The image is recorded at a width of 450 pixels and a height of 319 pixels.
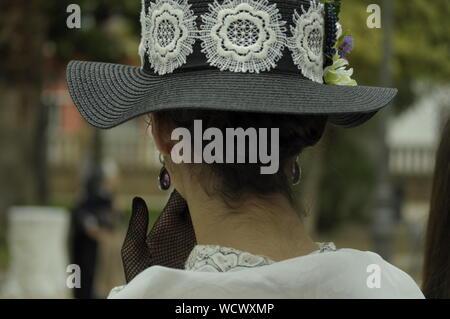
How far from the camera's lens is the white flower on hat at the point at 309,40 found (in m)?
2.17

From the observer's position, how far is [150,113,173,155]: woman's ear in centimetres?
206

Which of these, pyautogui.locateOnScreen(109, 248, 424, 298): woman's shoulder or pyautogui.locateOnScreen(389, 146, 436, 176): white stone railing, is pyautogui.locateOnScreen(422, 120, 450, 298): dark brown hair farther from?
pyautogui.locateOnScreen(389, 146, 436, 176): white stone railing

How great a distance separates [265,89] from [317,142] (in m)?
0.16

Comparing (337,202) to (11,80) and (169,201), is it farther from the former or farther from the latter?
(169,201)

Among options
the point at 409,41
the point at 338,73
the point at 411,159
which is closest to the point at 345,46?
the point at 338,73

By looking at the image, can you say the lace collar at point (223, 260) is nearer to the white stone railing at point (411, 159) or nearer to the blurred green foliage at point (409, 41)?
the blurred green foliage at point (409, 41)

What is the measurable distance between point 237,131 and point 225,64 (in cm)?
19

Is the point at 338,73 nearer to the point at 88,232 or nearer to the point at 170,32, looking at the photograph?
the point at 170,32

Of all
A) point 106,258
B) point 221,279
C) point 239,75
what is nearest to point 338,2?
point 239,75

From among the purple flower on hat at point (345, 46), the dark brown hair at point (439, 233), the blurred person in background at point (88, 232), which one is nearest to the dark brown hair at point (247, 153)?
the purple flower on hat at point (345, 46)

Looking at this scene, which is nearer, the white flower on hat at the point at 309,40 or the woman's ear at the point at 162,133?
the woman's ear at the point at 162,133

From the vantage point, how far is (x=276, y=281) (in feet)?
6.23

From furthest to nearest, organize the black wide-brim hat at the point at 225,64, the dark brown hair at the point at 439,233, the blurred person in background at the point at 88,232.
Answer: the blurred person in background at the point at 88,232
the dark brown hair at the point at 439,233
the black wide-brim hat at the point at 225,64

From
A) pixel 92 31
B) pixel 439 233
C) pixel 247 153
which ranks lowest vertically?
pixel 439 233
